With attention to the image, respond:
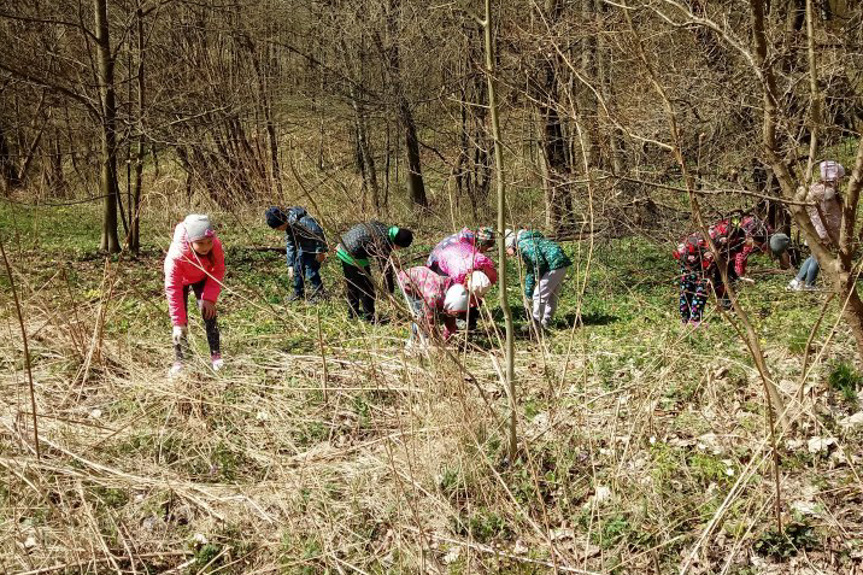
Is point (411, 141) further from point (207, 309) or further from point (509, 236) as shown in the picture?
Result: point (509, 236)

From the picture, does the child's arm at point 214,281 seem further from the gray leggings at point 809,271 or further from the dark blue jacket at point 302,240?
the gray leggings at point 809,271

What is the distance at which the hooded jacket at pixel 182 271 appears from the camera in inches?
230

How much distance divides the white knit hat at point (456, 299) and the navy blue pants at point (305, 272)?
3120 millimetres

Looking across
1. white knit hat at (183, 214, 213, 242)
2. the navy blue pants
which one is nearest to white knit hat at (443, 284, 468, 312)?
white knit hat at (183, 214, 213, 242)

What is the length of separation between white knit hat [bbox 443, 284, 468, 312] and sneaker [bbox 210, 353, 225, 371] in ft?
6.19

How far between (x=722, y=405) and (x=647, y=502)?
1.13 metres

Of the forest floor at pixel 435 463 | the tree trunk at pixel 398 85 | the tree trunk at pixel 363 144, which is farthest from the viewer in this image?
the tree trunk at pixel 363 144

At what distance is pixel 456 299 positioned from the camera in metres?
6.51

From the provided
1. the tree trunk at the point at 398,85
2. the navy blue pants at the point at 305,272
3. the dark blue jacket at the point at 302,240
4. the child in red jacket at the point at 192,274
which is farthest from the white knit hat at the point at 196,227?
the tree trunk at the point at 398,85

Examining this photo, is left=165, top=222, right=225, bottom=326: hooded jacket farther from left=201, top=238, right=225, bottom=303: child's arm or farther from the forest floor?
the forest floor

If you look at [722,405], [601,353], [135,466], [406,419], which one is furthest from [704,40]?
[135,466]

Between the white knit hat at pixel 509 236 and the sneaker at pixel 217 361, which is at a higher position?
the white knit hat at pixel 509 236

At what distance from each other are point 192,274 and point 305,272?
138 inches

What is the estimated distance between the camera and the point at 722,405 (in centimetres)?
481
